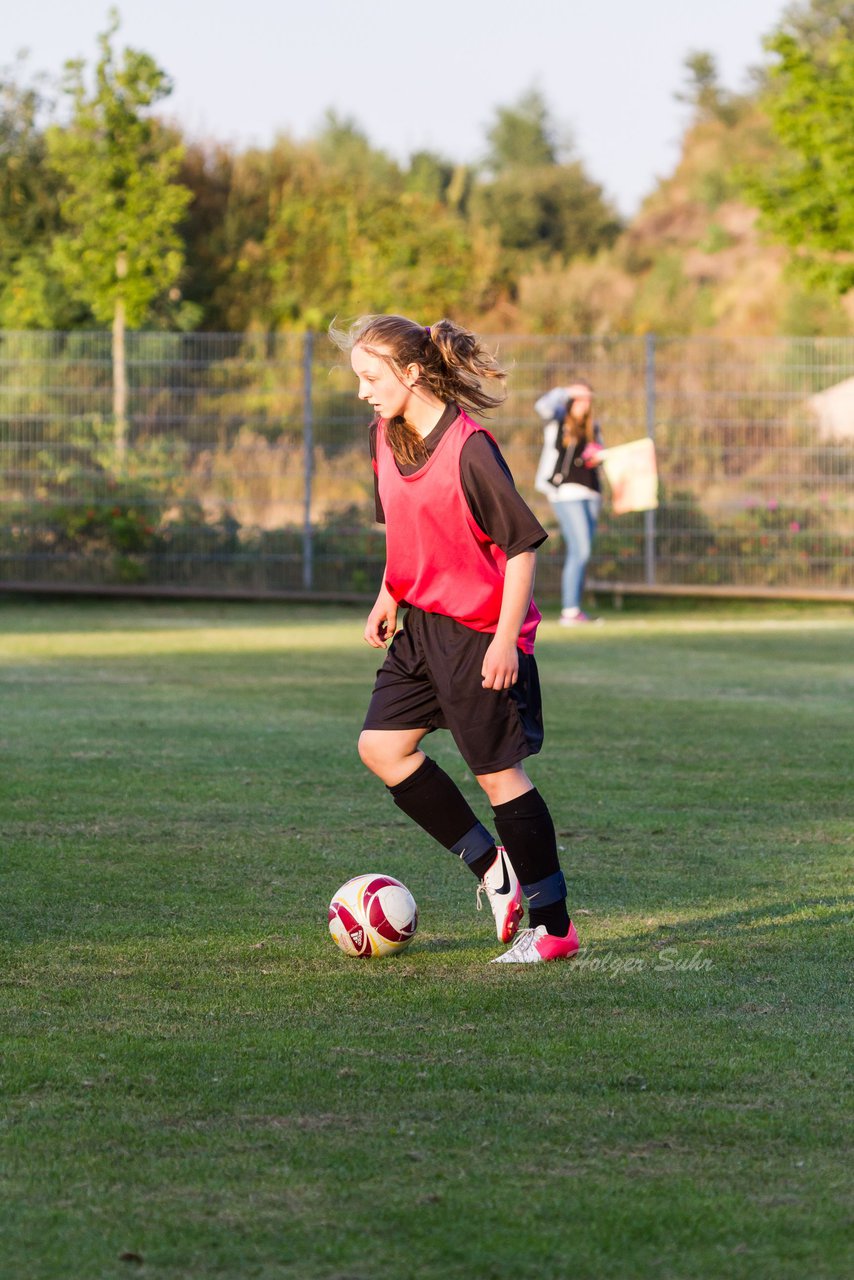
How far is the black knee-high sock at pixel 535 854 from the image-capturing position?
479cm

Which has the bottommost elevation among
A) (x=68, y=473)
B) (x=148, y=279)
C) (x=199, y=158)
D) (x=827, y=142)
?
(x=68, y=473)

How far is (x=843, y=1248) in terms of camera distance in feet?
9.28

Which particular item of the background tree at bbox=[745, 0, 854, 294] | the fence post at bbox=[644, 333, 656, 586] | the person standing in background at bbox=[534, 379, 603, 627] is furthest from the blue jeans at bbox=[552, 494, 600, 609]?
the background tree at bbox=[745, 0, 854, 294]

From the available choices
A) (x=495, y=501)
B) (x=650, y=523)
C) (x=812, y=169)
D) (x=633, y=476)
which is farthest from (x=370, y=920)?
(x=812, y=169)

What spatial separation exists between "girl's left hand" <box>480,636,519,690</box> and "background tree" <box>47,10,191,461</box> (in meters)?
18.1

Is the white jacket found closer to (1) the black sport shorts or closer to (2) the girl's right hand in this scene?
(2) the girl's right hand

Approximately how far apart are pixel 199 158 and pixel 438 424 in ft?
120

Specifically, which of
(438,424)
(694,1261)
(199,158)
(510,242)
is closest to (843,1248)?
(694,1261)

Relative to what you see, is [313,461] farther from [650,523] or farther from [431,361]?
[431,361]

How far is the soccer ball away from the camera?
4.80 metres

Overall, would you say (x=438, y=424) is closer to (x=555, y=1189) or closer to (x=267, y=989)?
(x=267, y=989)

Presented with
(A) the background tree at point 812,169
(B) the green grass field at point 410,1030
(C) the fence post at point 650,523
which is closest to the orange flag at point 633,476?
(C) the fence post at point 650,523

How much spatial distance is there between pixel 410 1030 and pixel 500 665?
100 cm

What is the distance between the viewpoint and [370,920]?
480 cm
